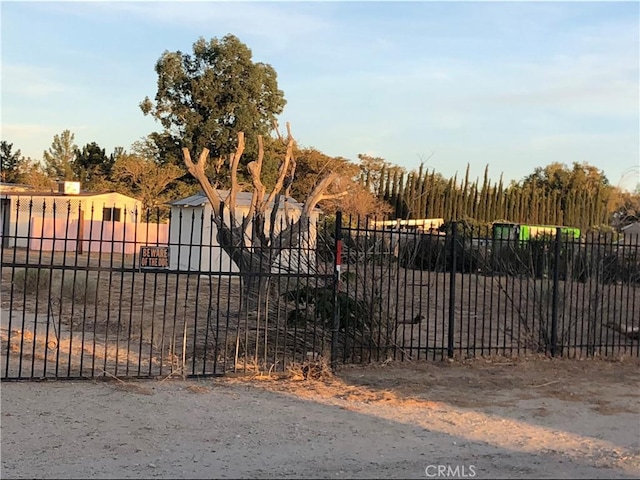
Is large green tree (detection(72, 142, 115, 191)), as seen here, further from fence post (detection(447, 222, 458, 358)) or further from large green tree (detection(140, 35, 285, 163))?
fence post (detection(447, 222, 458, 358))

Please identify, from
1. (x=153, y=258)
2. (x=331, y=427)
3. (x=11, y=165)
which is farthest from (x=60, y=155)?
(x=331, y=427)

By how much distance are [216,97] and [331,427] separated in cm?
4010

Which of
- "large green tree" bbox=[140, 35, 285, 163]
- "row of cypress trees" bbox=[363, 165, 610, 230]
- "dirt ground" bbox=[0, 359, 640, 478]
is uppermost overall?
"large green tree" bbox=[140, 35, 285, 163]

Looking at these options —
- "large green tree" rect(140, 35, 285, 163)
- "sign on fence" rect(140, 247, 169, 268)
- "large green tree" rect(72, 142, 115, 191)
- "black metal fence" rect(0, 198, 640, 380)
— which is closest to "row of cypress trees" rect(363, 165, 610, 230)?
"large green tree" rect(140, 35, 285, 163)

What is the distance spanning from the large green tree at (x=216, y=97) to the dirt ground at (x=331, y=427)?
36395 millimetres

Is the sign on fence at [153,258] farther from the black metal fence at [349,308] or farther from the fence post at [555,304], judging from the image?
the fence post at [555,304]

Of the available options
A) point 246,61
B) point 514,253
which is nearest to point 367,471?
point 514,253

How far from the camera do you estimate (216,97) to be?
145 ft

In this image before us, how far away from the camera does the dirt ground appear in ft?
16.9

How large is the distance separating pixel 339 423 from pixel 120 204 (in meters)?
37.2

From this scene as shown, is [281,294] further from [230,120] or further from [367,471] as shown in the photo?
[230,120]

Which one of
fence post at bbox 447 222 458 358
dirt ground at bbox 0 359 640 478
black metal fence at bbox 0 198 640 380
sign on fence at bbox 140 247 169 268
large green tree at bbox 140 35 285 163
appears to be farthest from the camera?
large green tree at bbox 140 35 285 163

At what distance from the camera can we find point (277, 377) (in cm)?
830

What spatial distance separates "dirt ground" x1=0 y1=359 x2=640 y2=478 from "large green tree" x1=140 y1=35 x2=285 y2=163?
36.4 m
